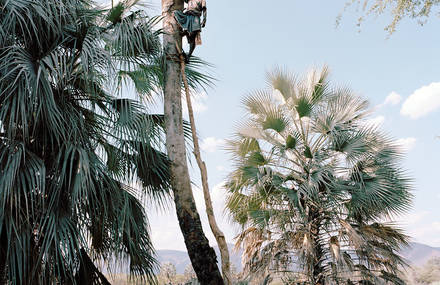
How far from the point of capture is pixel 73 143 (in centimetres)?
416

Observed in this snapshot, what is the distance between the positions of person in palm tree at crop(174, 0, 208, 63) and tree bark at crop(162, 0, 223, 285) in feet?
0.40

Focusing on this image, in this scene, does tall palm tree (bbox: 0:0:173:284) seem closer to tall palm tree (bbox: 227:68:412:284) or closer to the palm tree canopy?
the palm tree canopy

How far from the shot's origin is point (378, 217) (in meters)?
6.84

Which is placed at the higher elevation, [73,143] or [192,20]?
[192,20]

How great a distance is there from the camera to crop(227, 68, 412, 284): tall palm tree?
6.37 m

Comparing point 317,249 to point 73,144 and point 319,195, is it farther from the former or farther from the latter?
point 73,144

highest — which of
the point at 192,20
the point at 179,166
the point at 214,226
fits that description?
the point at 192,20

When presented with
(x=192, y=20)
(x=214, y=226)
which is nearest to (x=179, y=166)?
(x=214, y=226)

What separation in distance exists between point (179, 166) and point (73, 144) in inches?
44.5

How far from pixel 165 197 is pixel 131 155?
74 cm

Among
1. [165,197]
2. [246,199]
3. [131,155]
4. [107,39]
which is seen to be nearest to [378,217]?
[246,199]

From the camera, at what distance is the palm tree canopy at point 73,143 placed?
3734mm

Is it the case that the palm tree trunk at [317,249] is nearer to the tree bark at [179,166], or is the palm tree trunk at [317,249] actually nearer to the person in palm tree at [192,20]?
the tree bark at [179,166]

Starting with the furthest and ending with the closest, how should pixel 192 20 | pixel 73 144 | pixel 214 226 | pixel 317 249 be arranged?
pixel 317 249, pixel 192 20, pixel 73 144, pixel 214 226
